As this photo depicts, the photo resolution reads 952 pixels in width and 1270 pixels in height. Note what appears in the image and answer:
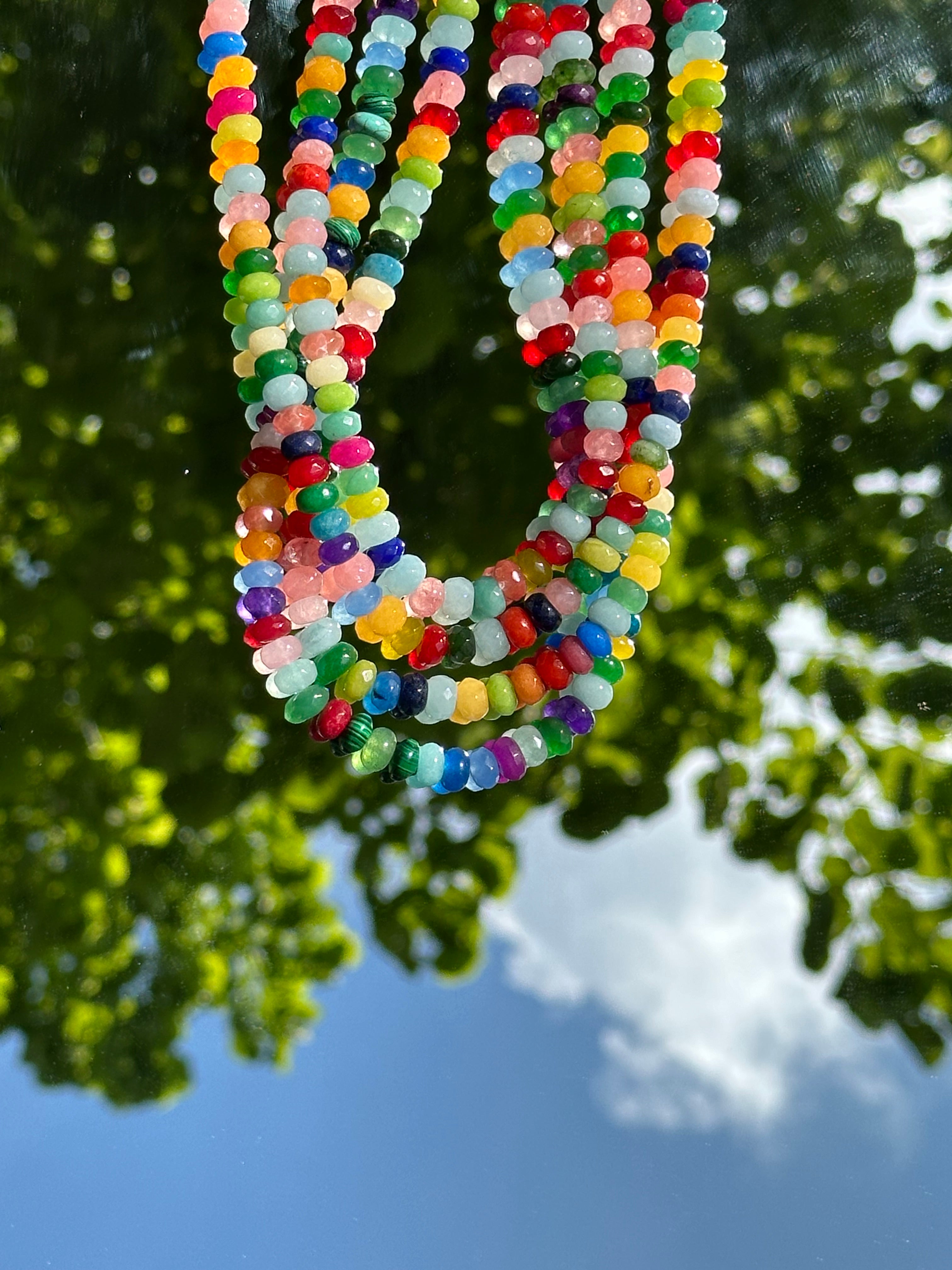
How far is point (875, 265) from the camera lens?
95 centimetres

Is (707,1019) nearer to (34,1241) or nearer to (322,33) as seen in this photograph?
(34,1241)

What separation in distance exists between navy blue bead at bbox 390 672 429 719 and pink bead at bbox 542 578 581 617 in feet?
0.39

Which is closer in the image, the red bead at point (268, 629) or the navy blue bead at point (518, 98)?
the red bead at point (268, 629)

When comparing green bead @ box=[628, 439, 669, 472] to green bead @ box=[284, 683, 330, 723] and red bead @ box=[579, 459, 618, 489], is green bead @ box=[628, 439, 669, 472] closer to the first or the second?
red bead @ box=[579, 459, 618, 489]

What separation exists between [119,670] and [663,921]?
0.48m

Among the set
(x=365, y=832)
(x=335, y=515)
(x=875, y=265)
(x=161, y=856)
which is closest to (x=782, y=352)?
(x=875, y=265)

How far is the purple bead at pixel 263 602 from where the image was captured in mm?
764

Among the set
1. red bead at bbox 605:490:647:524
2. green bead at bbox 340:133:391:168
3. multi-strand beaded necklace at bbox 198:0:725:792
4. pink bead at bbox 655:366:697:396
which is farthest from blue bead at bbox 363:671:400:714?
green bead at bbox 340:133:391:168

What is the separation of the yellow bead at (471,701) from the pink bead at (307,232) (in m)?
0.36

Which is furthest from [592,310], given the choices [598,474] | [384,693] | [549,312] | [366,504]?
[384,693]

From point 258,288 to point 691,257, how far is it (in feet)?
1.13

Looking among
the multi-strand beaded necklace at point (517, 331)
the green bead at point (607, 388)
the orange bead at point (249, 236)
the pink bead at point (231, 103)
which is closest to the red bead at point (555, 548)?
the multi-strand beaded necklace at point (517, 331)

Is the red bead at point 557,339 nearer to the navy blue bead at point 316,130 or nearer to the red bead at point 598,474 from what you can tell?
the red bead at point 598,474

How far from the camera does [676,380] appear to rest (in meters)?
0.85
